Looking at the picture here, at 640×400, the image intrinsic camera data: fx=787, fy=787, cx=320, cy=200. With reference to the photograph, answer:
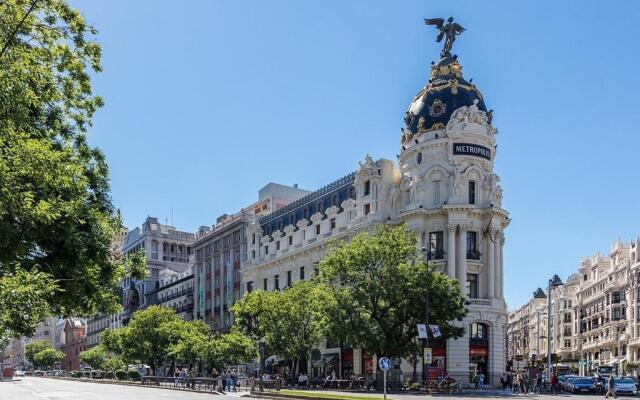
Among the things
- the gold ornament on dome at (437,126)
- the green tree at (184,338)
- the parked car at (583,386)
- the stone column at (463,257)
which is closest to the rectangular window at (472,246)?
the stone column at (463,257)

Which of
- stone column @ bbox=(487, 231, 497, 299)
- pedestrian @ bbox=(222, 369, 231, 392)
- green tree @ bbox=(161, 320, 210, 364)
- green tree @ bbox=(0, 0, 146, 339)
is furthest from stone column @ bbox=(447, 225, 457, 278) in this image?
green tree @ bbox=(0, 0, 146, 339)

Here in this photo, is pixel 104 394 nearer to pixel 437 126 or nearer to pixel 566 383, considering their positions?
pixel 437 126

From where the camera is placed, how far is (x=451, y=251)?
70.2 meters

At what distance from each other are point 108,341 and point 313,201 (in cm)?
3653

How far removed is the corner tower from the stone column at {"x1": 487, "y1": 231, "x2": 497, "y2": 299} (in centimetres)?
9

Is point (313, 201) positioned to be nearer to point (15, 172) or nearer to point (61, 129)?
point (61, 129)

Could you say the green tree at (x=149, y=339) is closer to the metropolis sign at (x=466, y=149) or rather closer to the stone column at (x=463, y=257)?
the stone column at (x=463, y=257)

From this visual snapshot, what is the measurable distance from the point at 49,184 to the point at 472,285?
191ft

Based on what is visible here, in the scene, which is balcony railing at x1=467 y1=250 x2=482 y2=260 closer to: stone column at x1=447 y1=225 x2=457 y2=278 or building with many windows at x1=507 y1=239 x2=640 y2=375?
stone column at x1=447 y1=225 x2=457 y2=278

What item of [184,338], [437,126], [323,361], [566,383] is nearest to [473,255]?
[437,126]

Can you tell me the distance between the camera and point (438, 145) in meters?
72.6

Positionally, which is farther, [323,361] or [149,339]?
[149,339]

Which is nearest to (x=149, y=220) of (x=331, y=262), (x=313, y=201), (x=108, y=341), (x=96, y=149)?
(x=108, y=341)

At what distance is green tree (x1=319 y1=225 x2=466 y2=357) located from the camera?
53.6 meters
